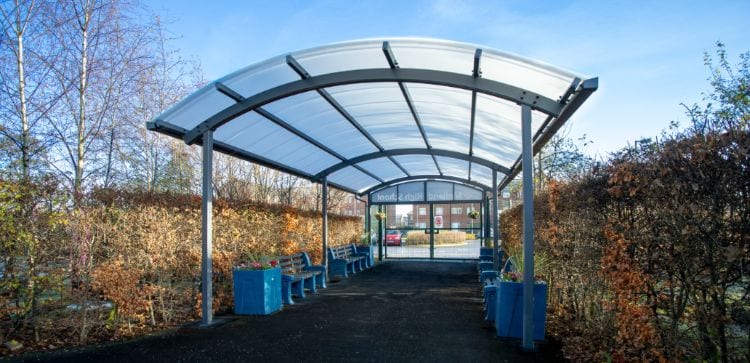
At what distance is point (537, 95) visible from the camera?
18.2 ft

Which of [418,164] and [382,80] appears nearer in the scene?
[382,80]

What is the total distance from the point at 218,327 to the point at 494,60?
16.4 ft

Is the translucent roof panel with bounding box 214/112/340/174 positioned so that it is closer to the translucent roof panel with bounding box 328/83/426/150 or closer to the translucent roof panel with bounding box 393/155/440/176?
the translucent roof panel with bounding box 328/83/426/150

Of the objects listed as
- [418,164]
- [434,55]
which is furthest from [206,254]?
[418,164]

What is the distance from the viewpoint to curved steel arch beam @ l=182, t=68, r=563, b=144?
5598mm

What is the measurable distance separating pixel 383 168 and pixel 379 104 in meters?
6.96

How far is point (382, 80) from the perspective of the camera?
6.09 m

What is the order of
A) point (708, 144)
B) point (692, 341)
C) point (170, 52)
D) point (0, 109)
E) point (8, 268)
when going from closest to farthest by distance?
point (708, 144)
point (692, 341)
point (8, 268)
point (0, 109)
point (170, 52)

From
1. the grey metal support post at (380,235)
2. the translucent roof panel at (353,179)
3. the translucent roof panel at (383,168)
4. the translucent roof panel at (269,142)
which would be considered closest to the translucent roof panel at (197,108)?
the translucent roof panel at (269,142)

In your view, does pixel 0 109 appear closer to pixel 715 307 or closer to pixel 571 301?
pixel 571 301

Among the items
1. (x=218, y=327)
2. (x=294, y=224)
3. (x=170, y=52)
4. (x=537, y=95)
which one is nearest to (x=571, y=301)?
(x=537, y=95)

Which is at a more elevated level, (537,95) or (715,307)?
(537,95)

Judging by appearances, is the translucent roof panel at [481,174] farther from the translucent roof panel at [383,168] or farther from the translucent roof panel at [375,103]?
the translucent roof panel at [383,168]

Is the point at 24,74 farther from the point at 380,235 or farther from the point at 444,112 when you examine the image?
the point at 380,235
